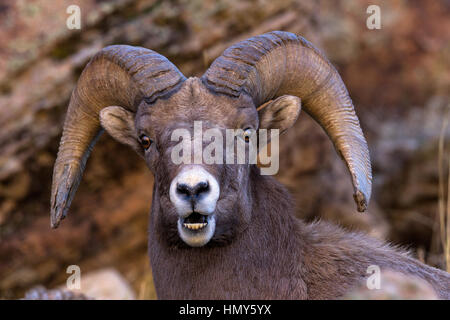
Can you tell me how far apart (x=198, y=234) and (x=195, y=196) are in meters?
0.47

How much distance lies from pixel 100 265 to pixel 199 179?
715cm

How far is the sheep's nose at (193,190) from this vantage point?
15.0 ft

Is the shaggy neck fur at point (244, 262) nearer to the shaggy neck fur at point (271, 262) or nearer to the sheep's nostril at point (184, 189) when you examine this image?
the shaggy neck fur at point (271, 262)

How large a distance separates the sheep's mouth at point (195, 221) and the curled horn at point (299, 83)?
1.28 m

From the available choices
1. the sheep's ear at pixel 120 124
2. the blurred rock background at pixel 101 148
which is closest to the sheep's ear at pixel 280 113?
the sheep's ear at pixel 120 124

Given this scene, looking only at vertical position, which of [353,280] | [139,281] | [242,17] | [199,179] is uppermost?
[242,17]

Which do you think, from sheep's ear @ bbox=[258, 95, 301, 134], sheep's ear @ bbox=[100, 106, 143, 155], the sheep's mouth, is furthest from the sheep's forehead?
the sheep's mouth

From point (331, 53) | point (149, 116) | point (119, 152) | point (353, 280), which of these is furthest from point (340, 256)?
point (331, 53)

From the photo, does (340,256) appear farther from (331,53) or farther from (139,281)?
(331,53)

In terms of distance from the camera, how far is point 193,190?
179 inches

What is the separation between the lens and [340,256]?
560 centimetres
